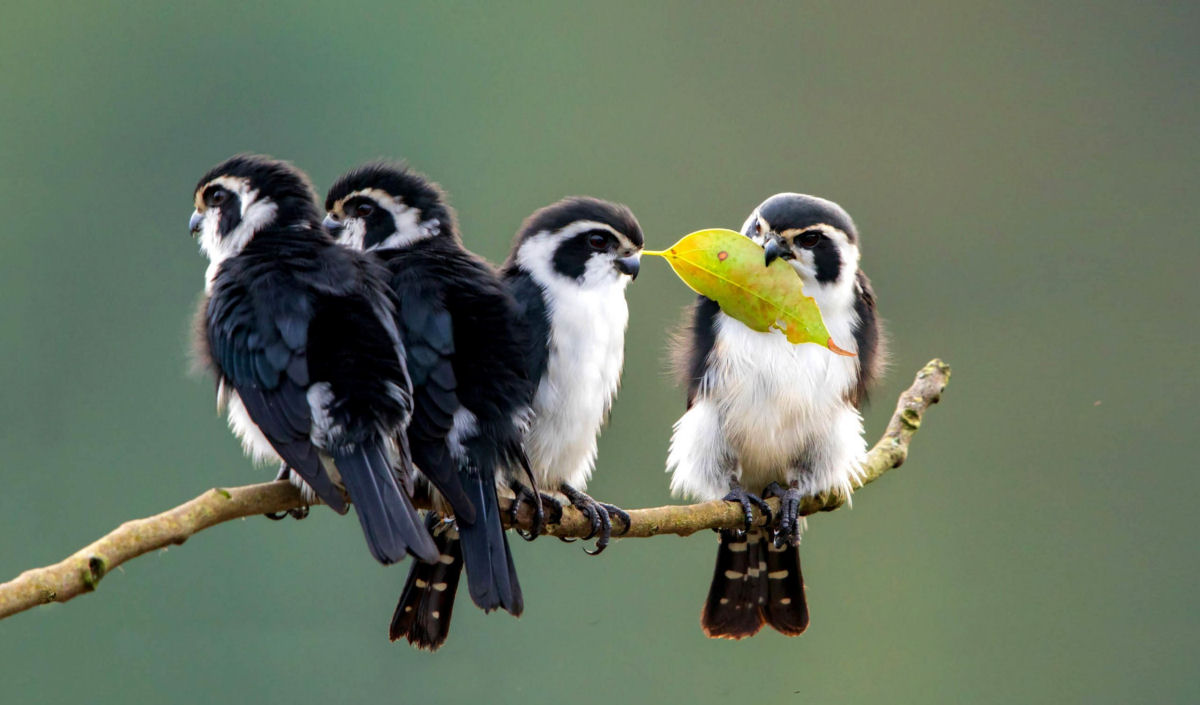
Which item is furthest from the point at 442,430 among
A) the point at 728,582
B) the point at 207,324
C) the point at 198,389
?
the point at 198,389

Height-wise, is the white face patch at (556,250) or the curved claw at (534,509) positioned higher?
the white face patch at (556,250)

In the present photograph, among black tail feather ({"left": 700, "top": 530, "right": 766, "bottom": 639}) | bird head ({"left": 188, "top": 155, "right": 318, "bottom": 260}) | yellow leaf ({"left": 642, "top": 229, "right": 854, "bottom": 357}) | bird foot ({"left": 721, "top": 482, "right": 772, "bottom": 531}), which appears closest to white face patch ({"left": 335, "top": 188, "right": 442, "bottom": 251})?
bird head ({"left": 188, "top": 155, "right": 318, "bottom": 260})

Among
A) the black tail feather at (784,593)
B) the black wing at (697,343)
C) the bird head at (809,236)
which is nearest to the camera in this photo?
the bird head at (809,236)

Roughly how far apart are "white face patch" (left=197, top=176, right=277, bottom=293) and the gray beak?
0.96ft

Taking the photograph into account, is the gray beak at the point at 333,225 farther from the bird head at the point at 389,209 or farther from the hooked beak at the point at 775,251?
the hooked beak at the point at 775,251

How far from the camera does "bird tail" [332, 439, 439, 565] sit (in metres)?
2.79

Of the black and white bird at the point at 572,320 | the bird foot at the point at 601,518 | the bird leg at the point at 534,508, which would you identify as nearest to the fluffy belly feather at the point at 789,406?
the black and white bird at the point at 572,320

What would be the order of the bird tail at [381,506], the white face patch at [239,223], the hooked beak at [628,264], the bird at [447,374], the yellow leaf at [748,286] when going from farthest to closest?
the hooked beak at [628,264] → the yellow leaf at [748,286] → the white face patch at [239,223] → the bird at [447,374] → the bird tail at [381,506]

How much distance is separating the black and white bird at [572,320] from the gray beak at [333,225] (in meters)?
0.43

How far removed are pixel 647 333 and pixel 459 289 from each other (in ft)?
30.7

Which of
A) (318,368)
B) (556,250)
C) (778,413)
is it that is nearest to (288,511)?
(318,368)

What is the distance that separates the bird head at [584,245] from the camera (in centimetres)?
377

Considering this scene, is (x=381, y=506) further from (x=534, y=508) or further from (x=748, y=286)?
(x=748, y=286)

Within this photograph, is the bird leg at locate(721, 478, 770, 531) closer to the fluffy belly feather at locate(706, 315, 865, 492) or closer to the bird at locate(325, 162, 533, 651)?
the fluffy belly feather at locate(706, 315, 865, 492)
